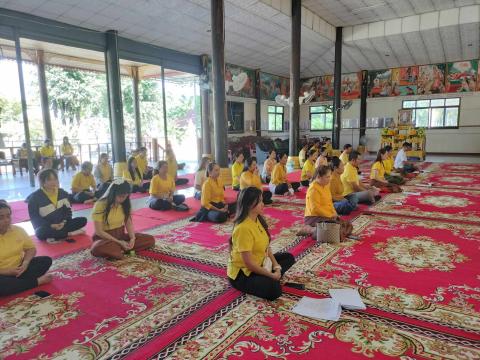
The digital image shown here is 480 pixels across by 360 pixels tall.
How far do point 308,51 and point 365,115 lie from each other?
174 inches

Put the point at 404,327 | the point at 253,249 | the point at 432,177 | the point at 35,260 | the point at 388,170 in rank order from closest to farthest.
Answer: the point at 404,327, the point at 253,249, the point at 35,260, the point at 388,170, the point at 432,177

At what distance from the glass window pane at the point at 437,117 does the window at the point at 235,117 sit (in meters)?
8.23

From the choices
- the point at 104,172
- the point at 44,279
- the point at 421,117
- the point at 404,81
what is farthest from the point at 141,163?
the point at 421,117

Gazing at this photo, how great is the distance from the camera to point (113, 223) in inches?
145

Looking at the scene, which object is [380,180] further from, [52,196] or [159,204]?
[52,196]

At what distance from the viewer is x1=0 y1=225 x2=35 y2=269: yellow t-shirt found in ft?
9.41

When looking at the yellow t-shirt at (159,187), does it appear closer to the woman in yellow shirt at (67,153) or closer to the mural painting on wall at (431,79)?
the woman in yellow shirt at (67,153)

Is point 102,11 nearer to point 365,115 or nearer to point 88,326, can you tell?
point 88,326

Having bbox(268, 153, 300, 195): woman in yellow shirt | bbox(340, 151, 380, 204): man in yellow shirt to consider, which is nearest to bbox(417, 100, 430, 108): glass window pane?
bbox(268, 153, 300, 195): woman in yellow shirt

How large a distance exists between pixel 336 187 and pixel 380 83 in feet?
41.6

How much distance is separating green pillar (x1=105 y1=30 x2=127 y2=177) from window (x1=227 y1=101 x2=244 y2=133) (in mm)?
6168

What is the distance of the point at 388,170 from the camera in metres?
8.11

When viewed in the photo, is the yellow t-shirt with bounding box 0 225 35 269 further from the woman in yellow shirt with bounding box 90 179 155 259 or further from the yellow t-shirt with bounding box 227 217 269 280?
the yellow t-shirt with bounding box 227 217 269 280

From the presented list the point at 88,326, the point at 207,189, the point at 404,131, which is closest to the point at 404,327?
the point at 88,326
